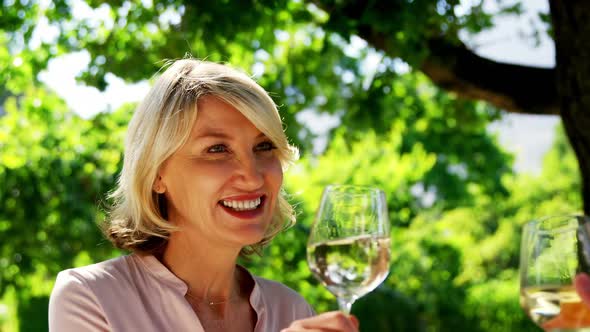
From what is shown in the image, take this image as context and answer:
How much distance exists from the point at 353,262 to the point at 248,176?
734 millimetres

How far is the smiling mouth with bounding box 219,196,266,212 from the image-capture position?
2.30 metres

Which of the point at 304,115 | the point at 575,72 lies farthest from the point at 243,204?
the point at 304,115

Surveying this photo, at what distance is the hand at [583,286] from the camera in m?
1.31

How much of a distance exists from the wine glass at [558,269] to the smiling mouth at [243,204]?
3.48ft

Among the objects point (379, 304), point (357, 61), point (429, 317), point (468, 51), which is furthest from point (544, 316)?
point (429, 317)

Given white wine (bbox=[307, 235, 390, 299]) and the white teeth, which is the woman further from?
white wine (bbox=[307, 235, 390, 299])

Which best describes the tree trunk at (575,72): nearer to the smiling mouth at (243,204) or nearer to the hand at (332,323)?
the smiling mouth at (243,204)

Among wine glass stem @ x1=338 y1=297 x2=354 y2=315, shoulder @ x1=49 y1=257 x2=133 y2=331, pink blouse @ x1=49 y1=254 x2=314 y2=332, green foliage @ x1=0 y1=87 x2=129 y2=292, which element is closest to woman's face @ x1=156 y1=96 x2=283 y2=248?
pink blouse @ x1=49 y1=254 x2=314 y2=332

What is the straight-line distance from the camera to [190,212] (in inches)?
96.8

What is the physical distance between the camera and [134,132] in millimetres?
2559

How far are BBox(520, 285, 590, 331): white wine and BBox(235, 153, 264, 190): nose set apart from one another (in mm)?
1070

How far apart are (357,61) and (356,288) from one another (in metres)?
7.12

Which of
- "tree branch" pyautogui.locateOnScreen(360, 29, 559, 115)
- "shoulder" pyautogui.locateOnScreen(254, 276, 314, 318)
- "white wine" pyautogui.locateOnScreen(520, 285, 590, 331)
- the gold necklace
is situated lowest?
"shoulder" pyautogui.locateOnScreen(254, 276, 314, 318)

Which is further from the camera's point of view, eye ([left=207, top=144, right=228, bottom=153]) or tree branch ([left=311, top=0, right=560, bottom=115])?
tree branch ([left=311, top=0, right=560, bottom=115])
